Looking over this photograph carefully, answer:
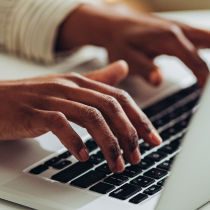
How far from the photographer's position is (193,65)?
0.71 m

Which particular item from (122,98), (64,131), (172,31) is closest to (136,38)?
(172,31)

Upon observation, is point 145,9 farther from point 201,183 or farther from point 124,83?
point 201,183

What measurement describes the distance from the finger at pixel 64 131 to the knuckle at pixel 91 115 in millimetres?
26

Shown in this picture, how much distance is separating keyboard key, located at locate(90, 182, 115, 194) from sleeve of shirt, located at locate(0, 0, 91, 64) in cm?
53

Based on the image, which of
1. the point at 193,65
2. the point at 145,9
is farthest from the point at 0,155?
the point at 145,9

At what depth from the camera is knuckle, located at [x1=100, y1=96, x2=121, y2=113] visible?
1.42 ft

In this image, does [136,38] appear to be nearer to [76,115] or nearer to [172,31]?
[172,31]

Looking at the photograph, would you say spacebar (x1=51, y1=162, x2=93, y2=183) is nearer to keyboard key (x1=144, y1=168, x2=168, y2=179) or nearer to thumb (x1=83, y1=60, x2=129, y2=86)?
keyboard key (x1=144, y1=168, x2=168, y2=179)

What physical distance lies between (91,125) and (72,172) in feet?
0.21

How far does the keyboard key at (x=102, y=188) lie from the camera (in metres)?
0.36

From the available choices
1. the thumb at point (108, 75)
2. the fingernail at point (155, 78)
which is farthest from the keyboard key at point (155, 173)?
the fingernail at point (155, 78)

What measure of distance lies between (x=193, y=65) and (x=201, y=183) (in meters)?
0.45

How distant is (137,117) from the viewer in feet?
1.52

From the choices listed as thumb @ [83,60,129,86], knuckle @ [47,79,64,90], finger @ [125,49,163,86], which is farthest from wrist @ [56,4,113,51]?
knuckle @ [47,79,64,90]
